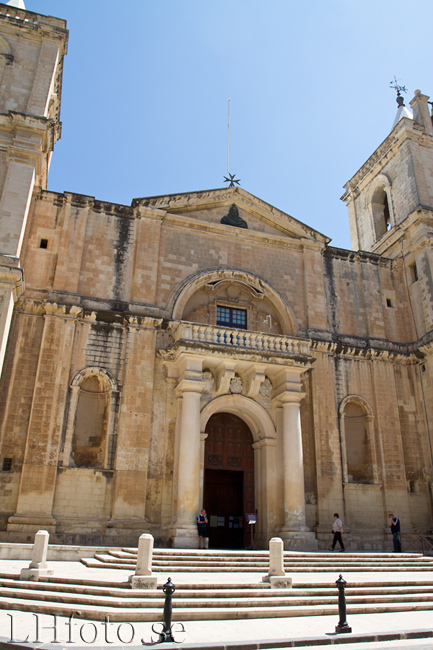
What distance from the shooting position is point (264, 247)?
23844 millimetres

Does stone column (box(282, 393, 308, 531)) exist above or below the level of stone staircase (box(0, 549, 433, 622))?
above

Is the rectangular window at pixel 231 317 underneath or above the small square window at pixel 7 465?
above

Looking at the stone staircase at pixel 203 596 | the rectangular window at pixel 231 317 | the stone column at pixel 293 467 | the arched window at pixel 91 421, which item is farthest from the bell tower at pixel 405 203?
the arched window at pixel 91 421

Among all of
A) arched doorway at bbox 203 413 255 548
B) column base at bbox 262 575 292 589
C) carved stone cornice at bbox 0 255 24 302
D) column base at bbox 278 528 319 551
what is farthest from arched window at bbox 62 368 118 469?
column base at bbox 262 575 292 589

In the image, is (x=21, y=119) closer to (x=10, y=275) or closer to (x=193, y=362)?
(x=10, y=275)

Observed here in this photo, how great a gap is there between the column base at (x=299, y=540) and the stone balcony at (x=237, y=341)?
238 inches

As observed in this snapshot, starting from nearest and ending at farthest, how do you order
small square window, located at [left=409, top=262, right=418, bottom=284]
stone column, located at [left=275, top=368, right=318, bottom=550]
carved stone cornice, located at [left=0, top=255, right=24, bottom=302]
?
carved stone cornice, located at [left=0, top=255, right=24, bottom=302] → stone column, located at [left=275, top=368, right=318, bottom=550] → small square window, located at [left=409, top=262, right=418, bottom=284]

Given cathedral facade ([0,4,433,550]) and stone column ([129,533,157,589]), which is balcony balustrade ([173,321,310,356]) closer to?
cathedral facade ([0,4,433,550])

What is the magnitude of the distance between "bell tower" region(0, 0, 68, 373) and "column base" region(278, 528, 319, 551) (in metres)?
11.1

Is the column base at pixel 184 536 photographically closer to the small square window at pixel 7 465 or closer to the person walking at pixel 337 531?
the person walking at pixel 337 531

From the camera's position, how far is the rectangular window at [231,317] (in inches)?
880

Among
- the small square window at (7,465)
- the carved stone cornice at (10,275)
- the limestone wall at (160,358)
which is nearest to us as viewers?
the small square window at (7,465)

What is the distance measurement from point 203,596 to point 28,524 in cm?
818

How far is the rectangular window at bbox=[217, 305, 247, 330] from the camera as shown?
22.3 m
